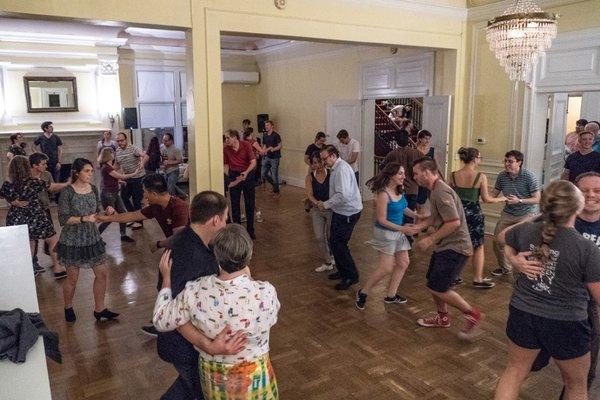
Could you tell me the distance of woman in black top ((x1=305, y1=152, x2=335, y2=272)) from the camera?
5.01 m

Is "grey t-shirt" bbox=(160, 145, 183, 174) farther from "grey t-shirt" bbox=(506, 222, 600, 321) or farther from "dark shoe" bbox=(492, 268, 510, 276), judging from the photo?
"grey t-shirt" bbox=(506, 222, 600, 321)

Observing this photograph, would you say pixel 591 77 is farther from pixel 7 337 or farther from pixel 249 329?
pixel 7 337

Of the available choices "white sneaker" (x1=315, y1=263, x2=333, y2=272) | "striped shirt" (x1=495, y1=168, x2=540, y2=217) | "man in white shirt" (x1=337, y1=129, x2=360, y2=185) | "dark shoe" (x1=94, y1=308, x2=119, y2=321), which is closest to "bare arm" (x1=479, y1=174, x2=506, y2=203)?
"striped shirt" (x1=495, y1=168, x2=540, y2=217)

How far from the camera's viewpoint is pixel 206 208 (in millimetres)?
2182

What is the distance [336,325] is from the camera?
400cm

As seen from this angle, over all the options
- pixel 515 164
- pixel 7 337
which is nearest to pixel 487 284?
pixel 515 164

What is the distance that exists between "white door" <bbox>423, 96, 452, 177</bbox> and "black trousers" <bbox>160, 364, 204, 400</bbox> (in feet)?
19.3

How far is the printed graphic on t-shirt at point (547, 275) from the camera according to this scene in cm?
215

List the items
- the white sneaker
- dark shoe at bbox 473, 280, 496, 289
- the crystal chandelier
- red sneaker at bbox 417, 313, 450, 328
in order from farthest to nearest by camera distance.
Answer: the white sneaker → dark shoe at bbox 473, 280, 496, 289 → the crystal chandelier → red sneaker at bbox 417, 313, 450, 328

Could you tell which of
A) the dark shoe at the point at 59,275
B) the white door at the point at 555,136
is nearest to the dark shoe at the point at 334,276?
the dark shoe at the point at 59,275

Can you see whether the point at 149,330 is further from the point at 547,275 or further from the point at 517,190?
the point at 517,190

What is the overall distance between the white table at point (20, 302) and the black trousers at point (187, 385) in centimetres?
61

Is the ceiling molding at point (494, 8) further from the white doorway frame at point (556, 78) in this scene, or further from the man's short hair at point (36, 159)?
the man's short hair at point (36, 159)

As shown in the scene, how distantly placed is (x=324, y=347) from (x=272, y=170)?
7.24m
